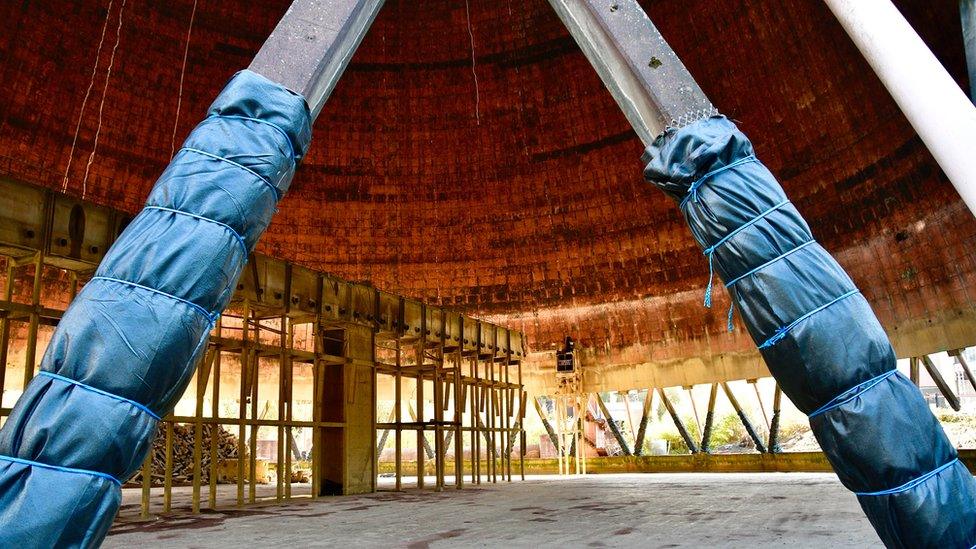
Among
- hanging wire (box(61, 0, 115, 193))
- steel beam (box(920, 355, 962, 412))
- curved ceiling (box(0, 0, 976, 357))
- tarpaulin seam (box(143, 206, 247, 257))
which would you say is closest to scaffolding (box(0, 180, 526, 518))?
hanging wire (box(61, 0, 115, 193))

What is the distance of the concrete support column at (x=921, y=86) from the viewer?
6.75 metres

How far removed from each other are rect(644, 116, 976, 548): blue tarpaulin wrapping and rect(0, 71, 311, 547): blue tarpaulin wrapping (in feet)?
7.75

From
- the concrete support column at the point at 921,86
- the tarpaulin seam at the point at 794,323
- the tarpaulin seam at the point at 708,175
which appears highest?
the concrete support column at the point at 921,86

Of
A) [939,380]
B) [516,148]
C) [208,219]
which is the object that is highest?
[516,148]

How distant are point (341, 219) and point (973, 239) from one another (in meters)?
15.8

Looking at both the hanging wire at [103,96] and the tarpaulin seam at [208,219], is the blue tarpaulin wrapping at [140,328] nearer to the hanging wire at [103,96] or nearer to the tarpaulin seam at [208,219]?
the tarpaulin seam at [208,219]

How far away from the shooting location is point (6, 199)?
303 inches

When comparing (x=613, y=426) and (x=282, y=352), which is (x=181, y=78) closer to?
(x=282, y=352)

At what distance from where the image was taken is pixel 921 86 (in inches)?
277

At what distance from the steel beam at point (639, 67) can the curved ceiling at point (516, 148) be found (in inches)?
483

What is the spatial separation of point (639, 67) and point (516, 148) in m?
16.6

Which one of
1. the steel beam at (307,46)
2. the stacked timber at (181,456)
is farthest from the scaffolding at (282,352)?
the steel beam at (307,46)

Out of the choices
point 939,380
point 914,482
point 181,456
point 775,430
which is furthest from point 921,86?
point 181,456

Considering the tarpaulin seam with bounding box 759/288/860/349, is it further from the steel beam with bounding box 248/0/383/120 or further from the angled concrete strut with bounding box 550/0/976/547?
the steel beam with bounding box 248/0/383/120
